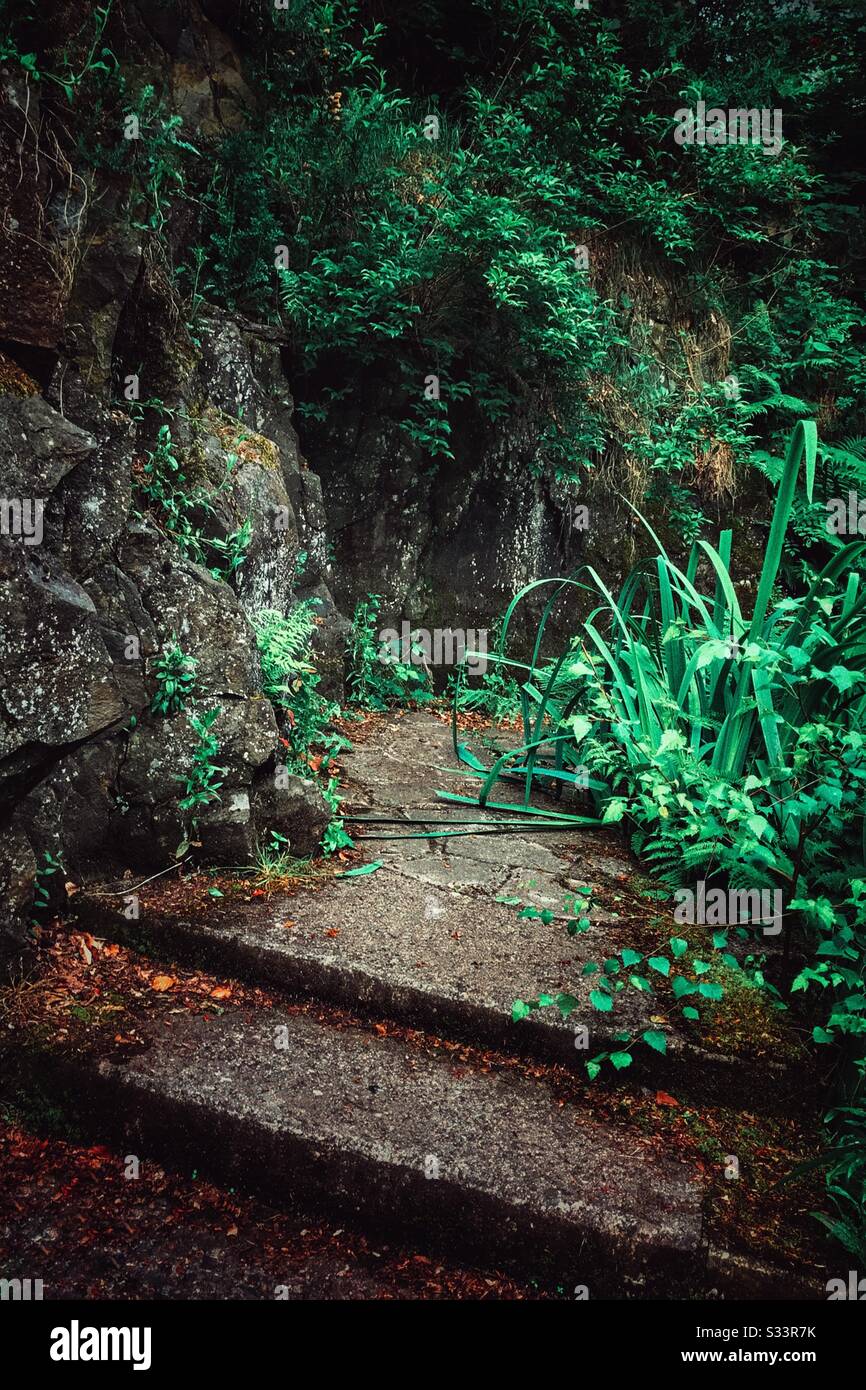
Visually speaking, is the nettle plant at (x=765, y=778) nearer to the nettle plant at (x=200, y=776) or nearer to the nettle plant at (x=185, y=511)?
the nettle plant at (x=200, y=776)

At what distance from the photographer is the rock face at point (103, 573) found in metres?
2.32

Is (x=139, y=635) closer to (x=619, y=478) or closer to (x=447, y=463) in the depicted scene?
(x=447, y=463)

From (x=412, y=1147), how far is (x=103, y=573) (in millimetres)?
1957

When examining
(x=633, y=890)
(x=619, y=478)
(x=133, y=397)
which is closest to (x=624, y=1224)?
(x=633, y=890)

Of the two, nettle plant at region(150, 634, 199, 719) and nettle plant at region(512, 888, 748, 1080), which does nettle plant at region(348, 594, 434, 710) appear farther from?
nettle plant at region(512, 888, 748, 1080)

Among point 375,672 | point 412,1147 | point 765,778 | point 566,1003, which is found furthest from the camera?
point 375,672

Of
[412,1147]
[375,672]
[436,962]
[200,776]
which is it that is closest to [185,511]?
[200,776]

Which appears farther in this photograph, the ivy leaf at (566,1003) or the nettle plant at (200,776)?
the nettle plant at (200,776)

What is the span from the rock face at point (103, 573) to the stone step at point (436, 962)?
10.4 inches

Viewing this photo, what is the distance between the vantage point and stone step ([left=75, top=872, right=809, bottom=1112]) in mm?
1980

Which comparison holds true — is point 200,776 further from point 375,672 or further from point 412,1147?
point 375,672

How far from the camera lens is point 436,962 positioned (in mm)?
2242

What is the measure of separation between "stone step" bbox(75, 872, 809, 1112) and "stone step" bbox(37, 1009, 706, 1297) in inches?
5.3

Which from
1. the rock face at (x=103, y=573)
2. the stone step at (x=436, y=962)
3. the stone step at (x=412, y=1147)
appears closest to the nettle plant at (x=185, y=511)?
the rock face at (x=103, y=573)
